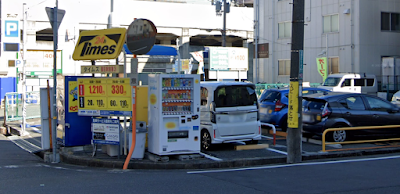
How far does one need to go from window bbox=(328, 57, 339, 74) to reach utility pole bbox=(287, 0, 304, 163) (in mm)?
25156

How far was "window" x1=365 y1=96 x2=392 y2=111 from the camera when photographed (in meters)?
13.0

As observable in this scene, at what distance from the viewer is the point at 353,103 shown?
12805 mm

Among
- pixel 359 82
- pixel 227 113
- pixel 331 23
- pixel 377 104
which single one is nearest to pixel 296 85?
pixel 227 113

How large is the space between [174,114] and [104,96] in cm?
175

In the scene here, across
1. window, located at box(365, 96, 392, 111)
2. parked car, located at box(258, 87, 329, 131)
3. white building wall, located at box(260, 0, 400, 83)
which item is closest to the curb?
window, located at box(365, 96, 392, 111)

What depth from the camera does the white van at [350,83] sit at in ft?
88.5

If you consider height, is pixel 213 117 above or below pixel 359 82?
below

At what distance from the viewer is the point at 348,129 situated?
11.6 meters

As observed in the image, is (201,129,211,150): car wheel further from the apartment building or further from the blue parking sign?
the apartment building

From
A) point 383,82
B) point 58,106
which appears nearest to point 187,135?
point 58,106

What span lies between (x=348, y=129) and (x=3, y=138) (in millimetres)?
12523

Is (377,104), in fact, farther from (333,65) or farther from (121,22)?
(121,22)

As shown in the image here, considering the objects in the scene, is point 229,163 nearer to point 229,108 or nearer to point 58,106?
point 229,108

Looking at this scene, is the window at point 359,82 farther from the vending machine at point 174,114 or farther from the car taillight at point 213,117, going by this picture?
the vending machine at point 174,114
